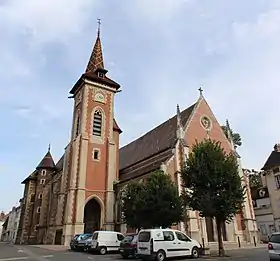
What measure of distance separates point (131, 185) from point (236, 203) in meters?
10.0

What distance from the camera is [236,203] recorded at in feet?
64.7

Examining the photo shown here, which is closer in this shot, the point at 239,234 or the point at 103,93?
the point at 239,234

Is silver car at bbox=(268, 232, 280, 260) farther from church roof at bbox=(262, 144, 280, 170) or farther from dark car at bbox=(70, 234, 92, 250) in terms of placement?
church roof at bbox=(262, 144, 280, 170)

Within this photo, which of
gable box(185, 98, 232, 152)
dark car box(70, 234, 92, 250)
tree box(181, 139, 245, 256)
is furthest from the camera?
gable box(185, 98, 232, 152)

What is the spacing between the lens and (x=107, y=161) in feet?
113

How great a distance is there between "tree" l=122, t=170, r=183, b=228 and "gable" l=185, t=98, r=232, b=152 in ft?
27.7

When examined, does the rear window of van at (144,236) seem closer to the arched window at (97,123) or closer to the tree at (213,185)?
the tree at (213,185)

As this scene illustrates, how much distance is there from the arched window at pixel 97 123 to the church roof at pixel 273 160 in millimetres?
21451

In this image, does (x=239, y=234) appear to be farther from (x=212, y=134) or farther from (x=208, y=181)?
(x=208, y=181)

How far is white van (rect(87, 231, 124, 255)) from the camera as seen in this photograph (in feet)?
68.1

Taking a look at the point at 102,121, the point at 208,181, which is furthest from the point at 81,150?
the point at 208,181

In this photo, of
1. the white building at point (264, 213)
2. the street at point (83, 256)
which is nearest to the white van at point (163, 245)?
the street at point (83, 256)

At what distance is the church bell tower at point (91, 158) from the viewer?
30797 mm

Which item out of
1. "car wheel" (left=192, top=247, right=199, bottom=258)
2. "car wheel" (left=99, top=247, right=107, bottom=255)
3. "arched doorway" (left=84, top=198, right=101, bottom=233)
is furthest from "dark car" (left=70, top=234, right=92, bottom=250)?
"car wheel" (left=192, top=247, right=199, bottom=258)
